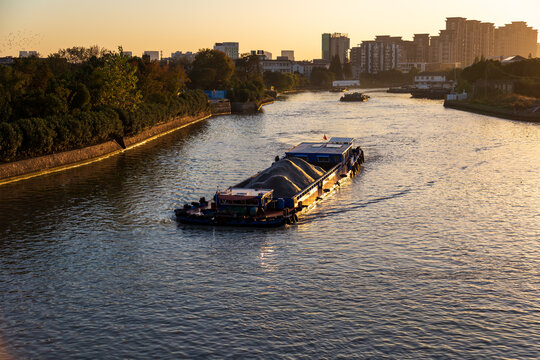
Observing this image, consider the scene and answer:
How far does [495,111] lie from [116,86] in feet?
288

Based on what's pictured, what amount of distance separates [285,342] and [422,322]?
6.19m

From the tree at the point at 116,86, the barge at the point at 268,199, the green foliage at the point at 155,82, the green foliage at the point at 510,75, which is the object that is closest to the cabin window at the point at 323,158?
the barge at the point at 268,199

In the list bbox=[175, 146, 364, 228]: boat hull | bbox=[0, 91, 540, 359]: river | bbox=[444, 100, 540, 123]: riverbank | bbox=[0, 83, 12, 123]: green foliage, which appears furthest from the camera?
bbox=[444, 100, 540, 123]: riverbank

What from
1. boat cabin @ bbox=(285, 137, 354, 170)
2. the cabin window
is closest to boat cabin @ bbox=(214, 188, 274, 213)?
boat cabin @ bbox=(285, 137, 354, 170)

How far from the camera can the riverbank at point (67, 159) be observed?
56031 millimetres

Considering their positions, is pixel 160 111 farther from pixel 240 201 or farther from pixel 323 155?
pixel 240 201

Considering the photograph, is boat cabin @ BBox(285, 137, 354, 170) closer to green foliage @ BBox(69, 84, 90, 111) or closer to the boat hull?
the boat hull

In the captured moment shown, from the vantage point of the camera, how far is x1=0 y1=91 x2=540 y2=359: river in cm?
2467

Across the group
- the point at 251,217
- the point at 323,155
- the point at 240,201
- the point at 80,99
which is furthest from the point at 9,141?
the point at 323,155

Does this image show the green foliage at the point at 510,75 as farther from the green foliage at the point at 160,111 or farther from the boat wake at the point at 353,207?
the boat wake at the point at 353,207

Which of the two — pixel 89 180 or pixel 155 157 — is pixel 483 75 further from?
pixel 89 180

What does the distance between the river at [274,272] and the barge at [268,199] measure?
910 millimetres

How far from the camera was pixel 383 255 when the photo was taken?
35062mm

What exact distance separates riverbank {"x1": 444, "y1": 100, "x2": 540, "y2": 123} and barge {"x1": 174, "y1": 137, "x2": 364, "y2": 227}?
8334 centimetres
